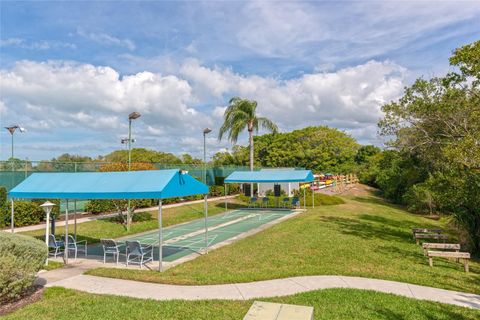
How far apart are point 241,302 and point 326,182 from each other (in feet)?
126

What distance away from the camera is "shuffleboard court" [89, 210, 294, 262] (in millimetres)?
13726

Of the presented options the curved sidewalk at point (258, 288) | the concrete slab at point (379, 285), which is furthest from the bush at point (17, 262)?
the concrete slab at point (379, 285)

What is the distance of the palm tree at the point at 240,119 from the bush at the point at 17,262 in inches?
981

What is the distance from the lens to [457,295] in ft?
26.2

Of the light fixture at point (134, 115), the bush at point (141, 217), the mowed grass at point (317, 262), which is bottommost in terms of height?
the mowed grass at point (317, 262)

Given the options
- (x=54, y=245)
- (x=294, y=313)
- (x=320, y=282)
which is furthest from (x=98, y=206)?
(x=294, y=313)

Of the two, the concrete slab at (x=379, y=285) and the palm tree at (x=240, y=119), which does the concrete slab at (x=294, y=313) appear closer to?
the concrete slab at (x=379, y=285)

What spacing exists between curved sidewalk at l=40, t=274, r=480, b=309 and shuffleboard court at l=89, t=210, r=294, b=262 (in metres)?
3.25

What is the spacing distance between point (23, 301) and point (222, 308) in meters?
4.32

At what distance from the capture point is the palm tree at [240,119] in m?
32.8

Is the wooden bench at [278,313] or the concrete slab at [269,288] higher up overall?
the wooden bench at [278,313]

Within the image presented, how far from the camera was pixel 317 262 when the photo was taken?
35.9 feet

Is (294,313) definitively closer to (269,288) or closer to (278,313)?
(278,313)

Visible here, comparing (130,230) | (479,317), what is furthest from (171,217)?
(479,317)
